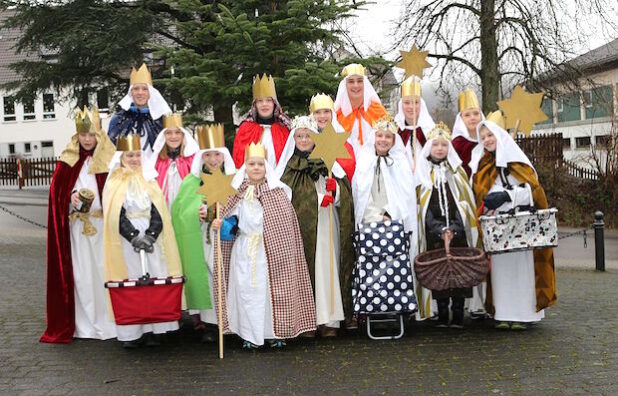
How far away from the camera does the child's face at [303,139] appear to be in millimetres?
6941

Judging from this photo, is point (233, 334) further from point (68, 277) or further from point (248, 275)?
point (68, 277)

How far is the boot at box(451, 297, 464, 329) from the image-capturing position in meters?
7.27

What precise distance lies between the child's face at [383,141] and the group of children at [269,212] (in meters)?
0.01

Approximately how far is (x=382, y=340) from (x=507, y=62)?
1413 centimetres

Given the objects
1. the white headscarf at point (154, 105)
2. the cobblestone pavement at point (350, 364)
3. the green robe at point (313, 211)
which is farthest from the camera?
the white headscarf at point (154, 105)

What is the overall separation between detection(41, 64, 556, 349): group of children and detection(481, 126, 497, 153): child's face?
2 cm

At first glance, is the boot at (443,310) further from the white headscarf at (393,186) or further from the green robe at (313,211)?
the green robe at (313,211)

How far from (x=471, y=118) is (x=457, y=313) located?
2087 mm

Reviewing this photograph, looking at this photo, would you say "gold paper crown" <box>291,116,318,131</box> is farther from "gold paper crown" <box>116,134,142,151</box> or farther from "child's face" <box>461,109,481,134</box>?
"child's face" <box>461,109,481,134</box>

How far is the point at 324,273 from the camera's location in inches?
275

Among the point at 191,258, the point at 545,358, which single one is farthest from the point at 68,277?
the point at 545,358

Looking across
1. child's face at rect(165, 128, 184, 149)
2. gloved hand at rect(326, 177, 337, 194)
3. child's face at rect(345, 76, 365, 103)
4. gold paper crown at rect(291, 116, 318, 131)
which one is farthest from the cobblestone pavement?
child's face at rect(345, 76, 365, 103)

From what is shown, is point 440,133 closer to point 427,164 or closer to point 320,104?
point 427,164

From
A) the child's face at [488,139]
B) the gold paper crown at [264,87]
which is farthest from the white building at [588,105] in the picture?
the gold paper crown at [264,87]
